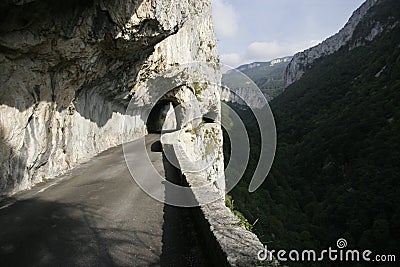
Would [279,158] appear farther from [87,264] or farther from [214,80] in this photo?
[87,264]

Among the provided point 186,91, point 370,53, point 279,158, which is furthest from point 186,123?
point 370,53

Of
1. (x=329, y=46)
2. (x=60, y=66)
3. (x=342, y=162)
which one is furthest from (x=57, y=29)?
(x=329, y=46)

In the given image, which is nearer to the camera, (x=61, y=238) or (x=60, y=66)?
(x=61, y=238)

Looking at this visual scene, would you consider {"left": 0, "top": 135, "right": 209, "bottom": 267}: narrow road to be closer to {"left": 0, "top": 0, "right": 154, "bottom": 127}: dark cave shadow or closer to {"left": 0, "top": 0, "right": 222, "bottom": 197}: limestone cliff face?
{"left": 0, "top": 0, "right": 222, "bottom": 197}: limestone cliff face

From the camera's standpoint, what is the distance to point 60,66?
9.02m

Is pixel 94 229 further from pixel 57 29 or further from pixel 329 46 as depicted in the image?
pixel 329 46

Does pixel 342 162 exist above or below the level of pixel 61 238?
below

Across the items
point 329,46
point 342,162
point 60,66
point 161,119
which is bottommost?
point 342,162

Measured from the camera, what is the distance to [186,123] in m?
21.7

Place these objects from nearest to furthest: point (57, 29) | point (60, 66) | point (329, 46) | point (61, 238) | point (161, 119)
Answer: point (61, 238) < point (57, 29) < point (60, 66) < point (161, 119) < point (329, 46)

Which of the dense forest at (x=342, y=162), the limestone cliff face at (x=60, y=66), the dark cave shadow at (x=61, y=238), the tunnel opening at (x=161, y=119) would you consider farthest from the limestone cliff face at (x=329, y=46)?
the dark cave shadow at (x=61, y=238)

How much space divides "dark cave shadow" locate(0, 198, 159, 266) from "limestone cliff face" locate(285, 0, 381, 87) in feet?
335

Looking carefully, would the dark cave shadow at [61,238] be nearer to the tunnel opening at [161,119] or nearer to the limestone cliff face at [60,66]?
the limestone cliff face at [60,66]

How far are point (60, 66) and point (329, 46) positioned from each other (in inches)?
5224
